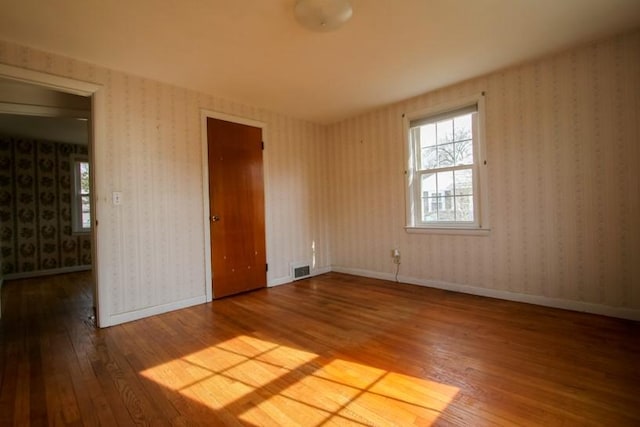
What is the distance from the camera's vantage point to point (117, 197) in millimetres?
2834

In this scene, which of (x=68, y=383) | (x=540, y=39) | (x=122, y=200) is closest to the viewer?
(x=68, y=383)

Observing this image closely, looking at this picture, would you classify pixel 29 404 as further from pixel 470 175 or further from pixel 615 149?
pixel 615 149

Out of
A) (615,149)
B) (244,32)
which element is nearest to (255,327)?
(244,32)

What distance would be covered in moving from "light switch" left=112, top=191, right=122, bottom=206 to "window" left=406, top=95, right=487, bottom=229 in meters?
3.29

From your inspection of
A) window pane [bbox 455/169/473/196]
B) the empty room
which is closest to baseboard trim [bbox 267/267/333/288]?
the empty room

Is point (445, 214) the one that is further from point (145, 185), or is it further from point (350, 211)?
point (145, 185)

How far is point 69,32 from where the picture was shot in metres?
2.24

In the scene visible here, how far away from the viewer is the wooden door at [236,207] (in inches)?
139

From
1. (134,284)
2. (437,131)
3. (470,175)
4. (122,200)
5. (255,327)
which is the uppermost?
(437,131)

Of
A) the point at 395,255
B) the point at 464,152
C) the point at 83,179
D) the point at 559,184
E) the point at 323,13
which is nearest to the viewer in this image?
the point at 323,13

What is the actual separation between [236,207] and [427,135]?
2.63 metres

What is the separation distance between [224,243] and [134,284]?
1.02 metres

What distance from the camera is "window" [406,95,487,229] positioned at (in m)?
3.32

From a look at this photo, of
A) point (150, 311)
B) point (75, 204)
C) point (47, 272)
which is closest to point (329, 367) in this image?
point (150, 311)
